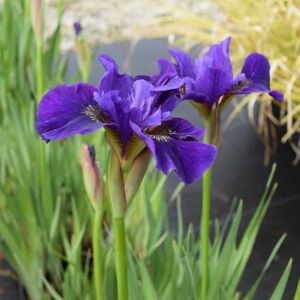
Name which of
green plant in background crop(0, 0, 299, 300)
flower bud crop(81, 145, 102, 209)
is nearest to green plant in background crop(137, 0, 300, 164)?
green plant in background crop(0, 0, 299, 300)

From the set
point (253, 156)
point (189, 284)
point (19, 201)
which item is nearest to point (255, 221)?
point (189, 284)

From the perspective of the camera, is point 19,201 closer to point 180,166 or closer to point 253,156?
point 180,166

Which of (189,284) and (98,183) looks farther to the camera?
(189,284)

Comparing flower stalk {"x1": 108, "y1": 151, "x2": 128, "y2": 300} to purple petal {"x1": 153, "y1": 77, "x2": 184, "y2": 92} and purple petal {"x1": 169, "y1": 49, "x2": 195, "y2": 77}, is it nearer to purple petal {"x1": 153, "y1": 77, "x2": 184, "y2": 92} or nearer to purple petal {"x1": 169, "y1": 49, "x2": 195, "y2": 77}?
purple petal {"x1": 153, "y1": 77, "x2": 184, "y2": 92}

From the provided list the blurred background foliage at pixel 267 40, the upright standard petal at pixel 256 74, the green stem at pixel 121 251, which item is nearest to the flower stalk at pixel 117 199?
the green stem at pixel 121 251

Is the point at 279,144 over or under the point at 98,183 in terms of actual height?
under

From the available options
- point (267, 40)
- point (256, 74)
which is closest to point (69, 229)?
point (256, 74)

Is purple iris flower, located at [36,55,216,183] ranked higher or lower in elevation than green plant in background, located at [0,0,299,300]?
higher
